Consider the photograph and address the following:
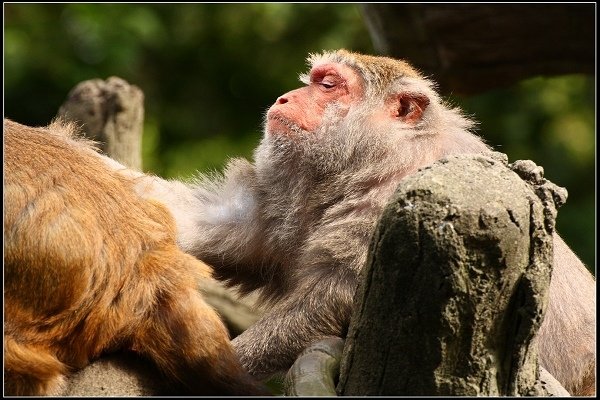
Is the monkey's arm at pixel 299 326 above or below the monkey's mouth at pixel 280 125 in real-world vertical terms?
below

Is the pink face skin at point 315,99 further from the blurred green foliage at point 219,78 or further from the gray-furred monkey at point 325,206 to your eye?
the blurred green foliage at point 219,78

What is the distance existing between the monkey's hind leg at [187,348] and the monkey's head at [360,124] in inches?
76.0

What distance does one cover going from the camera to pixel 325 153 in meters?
5.43

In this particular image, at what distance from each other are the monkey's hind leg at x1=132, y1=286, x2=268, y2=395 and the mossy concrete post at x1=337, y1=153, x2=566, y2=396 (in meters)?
0.60

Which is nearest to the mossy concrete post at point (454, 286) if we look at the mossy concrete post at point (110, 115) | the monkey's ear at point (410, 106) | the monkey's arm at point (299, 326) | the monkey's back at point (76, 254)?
the monkey's back at point (76, 254)

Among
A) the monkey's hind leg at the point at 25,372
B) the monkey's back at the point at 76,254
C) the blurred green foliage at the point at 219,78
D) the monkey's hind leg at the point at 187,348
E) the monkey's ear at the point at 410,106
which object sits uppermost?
the blurred green foliage at the point at 219,78

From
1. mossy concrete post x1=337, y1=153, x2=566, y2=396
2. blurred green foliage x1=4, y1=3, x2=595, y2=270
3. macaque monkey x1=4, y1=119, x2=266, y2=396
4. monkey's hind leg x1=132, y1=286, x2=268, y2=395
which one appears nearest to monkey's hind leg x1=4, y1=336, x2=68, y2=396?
macaque monkey x1=4, y1=119, x2=266, y2=396

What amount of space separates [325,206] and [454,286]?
2324mm

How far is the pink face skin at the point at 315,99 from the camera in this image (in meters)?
5.56

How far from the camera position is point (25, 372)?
3338mm

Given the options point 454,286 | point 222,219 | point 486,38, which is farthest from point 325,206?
point 486,38

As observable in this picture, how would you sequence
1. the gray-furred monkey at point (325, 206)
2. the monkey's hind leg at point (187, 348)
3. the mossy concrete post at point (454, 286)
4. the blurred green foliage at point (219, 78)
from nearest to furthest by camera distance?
the mossy concrete post at point (454, 286)
the monkey's hind leg at point (187, 348)
the gray-furred monkey at point (325, 206)
the blurred green foliage at point (219, 78)

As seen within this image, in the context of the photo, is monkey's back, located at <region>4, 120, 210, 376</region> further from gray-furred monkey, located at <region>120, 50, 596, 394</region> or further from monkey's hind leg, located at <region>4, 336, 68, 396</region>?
gray-furred monkey, located at <region>120, 50, 596, 394</region>

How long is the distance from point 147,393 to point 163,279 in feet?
1.45
